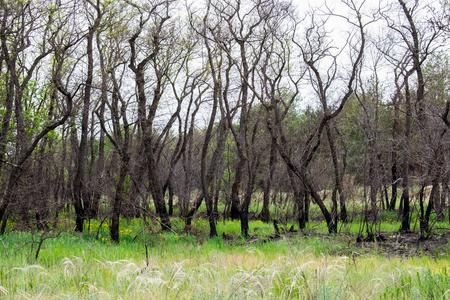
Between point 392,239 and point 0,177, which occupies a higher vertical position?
point 0,177

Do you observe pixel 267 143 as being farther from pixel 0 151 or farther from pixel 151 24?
pixel 0 151

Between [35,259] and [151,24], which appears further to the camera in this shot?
[151,24]

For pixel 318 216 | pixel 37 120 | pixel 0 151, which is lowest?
pixel 318 216

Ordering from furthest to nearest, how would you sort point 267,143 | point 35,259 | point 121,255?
point 267,143, point 121,255, point 35,259

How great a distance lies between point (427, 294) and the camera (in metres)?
4.46

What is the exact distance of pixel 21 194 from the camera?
14234 millimetres

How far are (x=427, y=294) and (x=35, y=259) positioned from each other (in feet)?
20.4

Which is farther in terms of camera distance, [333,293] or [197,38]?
[197,38]

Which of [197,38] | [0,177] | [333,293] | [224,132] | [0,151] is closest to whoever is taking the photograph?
[333,293]

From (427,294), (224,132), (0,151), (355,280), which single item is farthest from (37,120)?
(427,294)

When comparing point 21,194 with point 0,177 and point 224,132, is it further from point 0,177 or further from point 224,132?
point 224,132

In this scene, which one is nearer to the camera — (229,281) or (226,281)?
(229,281)

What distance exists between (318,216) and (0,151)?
15.5 meters

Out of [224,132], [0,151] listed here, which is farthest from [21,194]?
[224,132]
